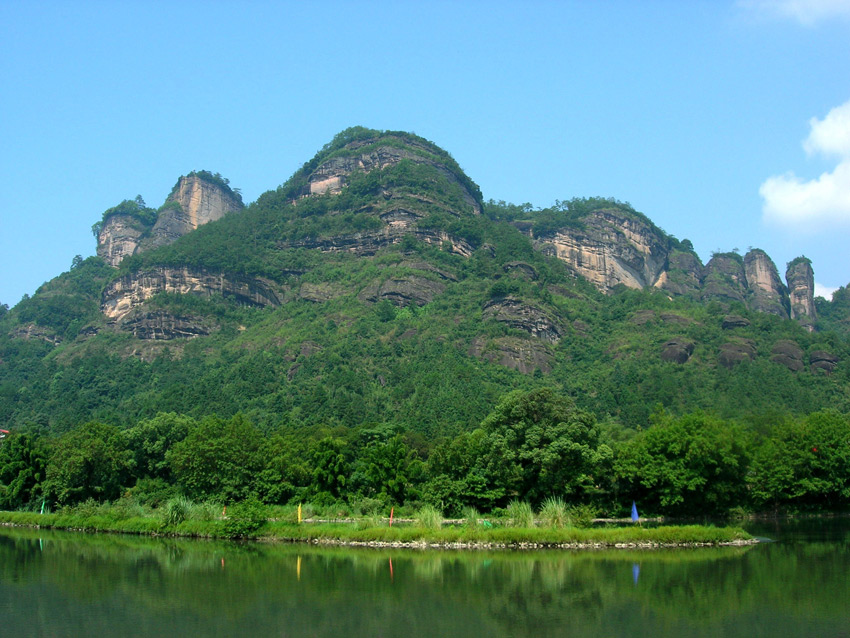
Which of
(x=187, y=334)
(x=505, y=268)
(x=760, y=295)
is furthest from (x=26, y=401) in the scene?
(x=760, y=295)

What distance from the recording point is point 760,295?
186125mm

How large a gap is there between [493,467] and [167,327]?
4022 inches

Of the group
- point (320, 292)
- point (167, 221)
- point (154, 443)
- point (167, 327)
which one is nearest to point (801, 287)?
point (320, 292)

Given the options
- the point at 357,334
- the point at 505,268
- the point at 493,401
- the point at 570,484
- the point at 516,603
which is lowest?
the point at 516,603

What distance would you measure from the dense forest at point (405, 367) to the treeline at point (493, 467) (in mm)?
174

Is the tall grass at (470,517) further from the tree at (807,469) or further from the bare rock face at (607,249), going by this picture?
the bare rock face at (607,249)

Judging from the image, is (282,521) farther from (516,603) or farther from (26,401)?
(26,401)

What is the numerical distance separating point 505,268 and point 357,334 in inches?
1458

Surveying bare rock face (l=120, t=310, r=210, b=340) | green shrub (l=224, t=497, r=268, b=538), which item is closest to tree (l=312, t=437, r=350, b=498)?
green shrub (l=224, t=497, r=268, b=538)

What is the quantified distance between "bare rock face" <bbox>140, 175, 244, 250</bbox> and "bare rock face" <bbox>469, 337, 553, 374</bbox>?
101 metres

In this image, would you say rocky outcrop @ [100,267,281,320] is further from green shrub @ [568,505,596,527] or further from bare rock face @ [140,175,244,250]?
green shrub @ [568,505,596,527]

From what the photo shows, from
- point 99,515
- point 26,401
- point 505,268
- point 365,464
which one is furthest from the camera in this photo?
point 505,268

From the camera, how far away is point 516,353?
113m

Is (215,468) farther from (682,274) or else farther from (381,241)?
(682,274)
